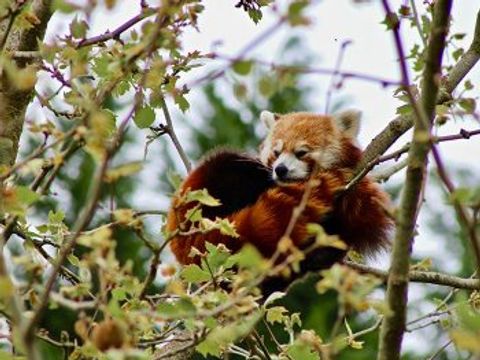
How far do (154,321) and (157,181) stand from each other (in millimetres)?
10158

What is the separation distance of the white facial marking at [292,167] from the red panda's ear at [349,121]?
1.31 ft

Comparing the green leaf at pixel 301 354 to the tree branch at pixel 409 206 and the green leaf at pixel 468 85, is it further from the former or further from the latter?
the green leaf at pixel 468 85

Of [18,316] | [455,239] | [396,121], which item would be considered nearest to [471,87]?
[396,121]

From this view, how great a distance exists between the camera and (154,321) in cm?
271

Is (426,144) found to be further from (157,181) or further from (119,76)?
(157,181)

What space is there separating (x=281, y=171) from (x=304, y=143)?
378 millimetres

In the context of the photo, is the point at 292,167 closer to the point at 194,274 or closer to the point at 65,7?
the point at 194,274

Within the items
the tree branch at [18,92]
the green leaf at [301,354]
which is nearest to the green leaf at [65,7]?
the tree branch at [18,92]

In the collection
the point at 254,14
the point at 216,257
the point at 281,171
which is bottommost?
the point at 216,257

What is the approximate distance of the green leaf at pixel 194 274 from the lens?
125 inches

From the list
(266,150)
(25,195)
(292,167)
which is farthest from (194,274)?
(266,150)

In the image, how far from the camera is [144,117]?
12.3 feet

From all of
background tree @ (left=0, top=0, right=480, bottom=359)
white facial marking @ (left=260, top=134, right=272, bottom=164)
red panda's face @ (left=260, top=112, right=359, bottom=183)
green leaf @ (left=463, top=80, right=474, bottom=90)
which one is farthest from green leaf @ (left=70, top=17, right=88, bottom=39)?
white facial marking @ (left=260, top=134, right=272, bottom=164)

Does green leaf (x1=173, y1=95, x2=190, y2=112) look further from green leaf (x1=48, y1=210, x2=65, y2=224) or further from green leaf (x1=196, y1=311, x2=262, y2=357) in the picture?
green leaf (x1=196, y1=311, x2=262, y2=357)
